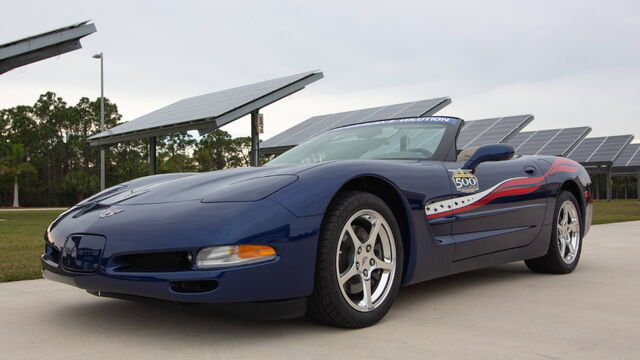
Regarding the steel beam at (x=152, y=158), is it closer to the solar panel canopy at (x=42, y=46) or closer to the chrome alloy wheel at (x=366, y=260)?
the solar panel canopy at (x=42, y=46)

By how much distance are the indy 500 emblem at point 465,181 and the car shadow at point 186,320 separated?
70 centimetres

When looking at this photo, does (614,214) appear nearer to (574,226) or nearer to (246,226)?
(574,226)

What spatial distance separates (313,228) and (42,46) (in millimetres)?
13494

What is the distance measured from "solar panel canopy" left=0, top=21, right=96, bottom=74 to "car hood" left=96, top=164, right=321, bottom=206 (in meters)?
12.2

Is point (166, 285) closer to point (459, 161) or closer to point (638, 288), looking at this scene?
point (459, 161)

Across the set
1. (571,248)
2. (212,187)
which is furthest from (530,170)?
(212,187)

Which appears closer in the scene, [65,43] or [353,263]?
[353,263]

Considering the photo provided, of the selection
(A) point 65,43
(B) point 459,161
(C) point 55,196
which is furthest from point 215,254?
(C) point 55,196

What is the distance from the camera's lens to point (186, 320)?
312cm

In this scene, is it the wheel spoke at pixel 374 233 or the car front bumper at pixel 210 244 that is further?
the wheel spoke at pixel 374 233

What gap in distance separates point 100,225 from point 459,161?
2263 mm

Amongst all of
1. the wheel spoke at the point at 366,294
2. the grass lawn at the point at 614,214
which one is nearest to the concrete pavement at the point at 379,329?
the wheel spoke at the point at 366,294

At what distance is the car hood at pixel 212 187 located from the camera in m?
2.75

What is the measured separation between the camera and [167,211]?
2.74 meters
